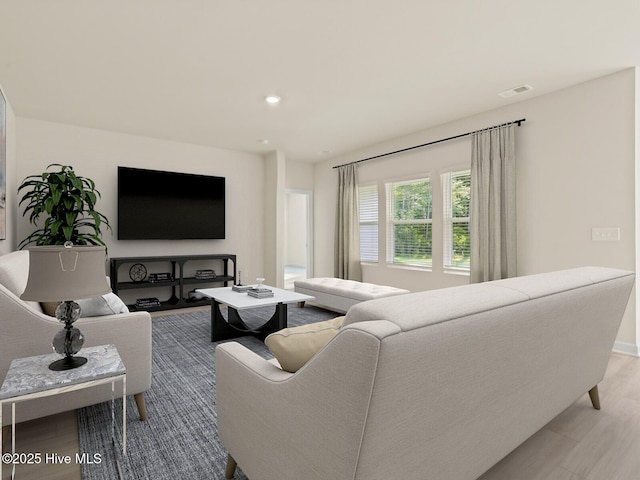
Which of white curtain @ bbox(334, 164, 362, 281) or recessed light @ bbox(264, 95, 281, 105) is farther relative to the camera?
white curtain @ bbox(334, 164, 362, 281)

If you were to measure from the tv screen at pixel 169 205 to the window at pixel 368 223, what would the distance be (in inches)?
93.4

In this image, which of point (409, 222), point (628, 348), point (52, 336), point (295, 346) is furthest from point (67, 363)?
point (409, 222)

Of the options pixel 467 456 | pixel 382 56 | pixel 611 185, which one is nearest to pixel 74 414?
pixel 467 456

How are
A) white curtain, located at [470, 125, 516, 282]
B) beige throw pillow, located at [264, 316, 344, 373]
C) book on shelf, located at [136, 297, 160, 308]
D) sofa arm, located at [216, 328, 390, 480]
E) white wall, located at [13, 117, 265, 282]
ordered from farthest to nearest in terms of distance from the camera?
book on shelf, located at [136, 297, 160, 308] < white wall, located at [13, 117, 265, 282] < white curtain, located at [470, 125, 516, 282] < beige throw pillow, located at [264, 316, 344, 373] < sofa arm, located at [216, 328, 390, 480]

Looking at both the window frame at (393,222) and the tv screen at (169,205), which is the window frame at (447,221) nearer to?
the window frame at (393,222)

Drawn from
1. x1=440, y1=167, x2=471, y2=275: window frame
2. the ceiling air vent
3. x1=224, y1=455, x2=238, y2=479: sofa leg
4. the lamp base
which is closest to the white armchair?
the lamp base

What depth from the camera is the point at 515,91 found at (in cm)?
360

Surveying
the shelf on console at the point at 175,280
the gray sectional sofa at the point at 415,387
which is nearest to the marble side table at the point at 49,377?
the gray sectional sofa at the point at 415,387

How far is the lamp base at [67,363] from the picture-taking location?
147 centimetres

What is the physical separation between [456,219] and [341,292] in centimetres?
182

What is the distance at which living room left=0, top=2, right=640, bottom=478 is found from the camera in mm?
3191

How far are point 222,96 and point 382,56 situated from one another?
1750 millimetres

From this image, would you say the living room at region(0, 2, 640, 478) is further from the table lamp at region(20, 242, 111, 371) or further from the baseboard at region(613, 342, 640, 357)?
the table lamp at region(20, 242, 111, 371)

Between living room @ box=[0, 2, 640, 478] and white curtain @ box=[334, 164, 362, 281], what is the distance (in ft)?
0.60
